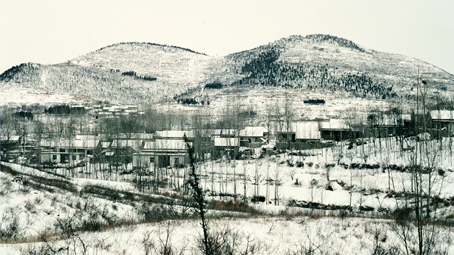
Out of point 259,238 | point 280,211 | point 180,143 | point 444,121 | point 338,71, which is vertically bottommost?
point 280,211

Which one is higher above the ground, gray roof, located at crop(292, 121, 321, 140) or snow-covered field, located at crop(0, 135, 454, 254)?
gray roof, located at crop(292, 121, 321, 140)

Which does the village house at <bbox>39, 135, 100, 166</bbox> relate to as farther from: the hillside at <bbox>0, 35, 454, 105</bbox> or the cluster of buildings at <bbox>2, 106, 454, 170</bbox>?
the hillside at <bbox>0, 35, 454, 105</bbox>

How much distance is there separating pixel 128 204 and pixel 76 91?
146m

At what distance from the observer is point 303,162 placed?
38.8 m

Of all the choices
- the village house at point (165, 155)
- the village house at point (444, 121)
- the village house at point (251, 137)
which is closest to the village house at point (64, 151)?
the village house at point (165, 155)

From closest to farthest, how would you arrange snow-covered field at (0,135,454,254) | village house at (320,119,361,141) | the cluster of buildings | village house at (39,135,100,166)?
snow-covered field at (0,135,454,254), the cluster of buildings, village house at (39,135,100,166), village house at (320,119,361,141)

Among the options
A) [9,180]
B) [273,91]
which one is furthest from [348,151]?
[273,91]

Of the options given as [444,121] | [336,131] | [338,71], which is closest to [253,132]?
[336,131]

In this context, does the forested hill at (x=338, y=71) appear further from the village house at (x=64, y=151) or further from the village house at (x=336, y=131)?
the village house at (x=64, y=151)

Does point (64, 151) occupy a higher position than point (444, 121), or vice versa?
point (444, 121)

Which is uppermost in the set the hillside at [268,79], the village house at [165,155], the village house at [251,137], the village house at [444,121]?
the hillside at [268,79]

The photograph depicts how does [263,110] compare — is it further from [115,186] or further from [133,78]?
[133,78]

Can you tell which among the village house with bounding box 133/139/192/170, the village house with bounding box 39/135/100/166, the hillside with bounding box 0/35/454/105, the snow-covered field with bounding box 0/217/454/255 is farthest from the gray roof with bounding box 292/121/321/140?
the hillside with bounding box 0/35/454/105

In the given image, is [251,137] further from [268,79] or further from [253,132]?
[268,79]
